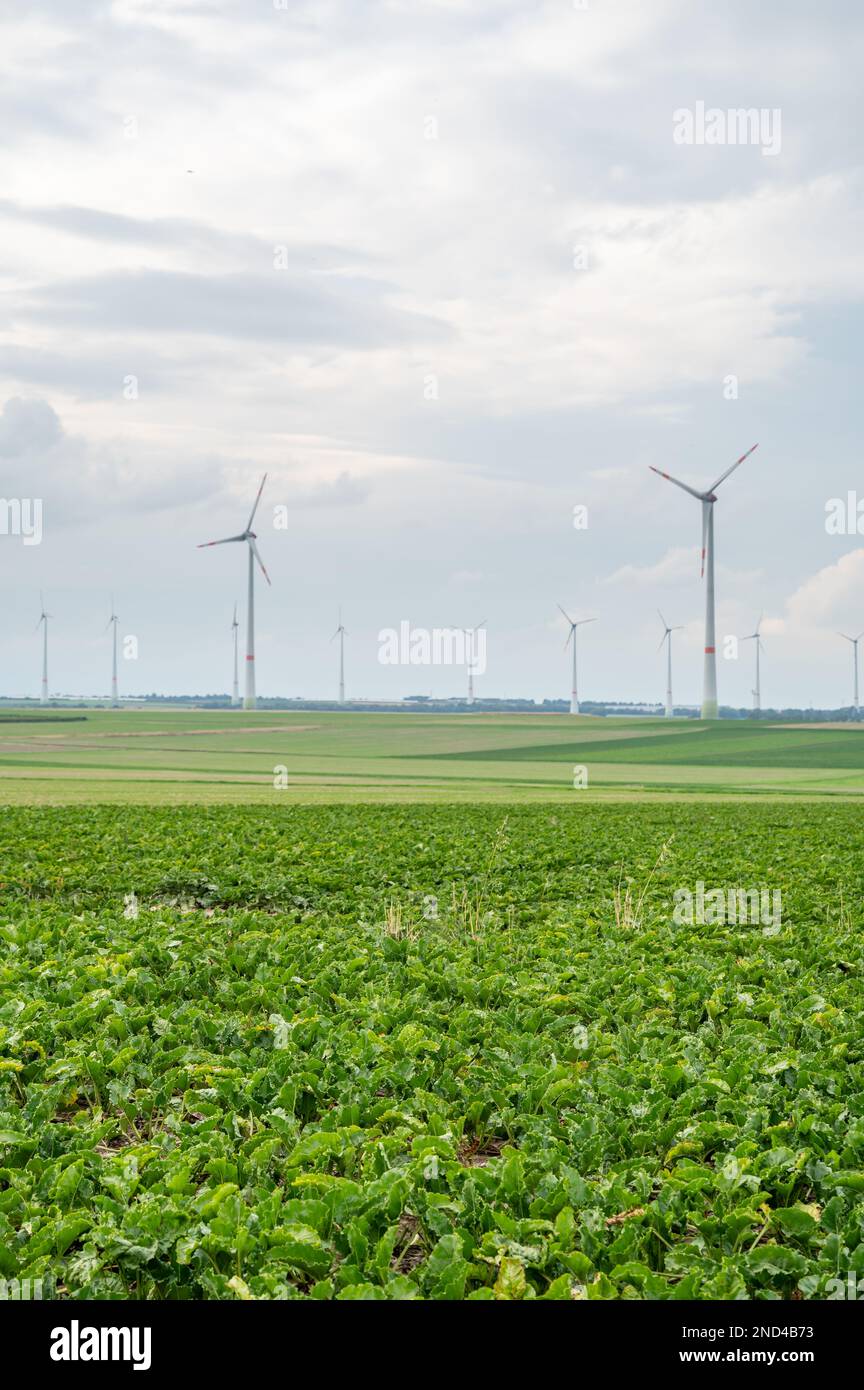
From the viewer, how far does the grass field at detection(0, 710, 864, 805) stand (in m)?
54.3

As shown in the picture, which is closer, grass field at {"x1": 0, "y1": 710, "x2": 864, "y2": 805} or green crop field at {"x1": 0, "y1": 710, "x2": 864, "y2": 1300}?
green crop field at {"x1": 0, "y1": 710, "x2": 864, "y2": 1300}

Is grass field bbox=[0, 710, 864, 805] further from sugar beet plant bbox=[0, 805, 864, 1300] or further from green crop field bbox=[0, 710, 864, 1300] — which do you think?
sugar beet plant bbox=[0, 805, 864, 1300]

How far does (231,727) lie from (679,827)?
114 meters

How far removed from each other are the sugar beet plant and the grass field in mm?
26974

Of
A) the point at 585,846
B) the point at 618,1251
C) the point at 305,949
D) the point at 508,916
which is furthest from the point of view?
the point at 585,846

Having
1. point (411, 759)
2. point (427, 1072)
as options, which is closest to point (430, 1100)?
point (427, 1072)

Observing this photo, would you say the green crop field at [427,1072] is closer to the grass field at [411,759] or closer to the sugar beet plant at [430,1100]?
the sugar beet plant at [430,1100]

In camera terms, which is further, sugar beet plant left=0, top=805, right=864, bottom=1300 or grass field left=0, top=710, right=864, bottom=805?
grass field left=0, top=710, right=864, bottom=805

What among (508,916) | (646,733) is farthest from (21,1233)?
(646,733)

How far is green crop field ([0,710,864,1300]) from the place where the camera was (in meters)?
6.39

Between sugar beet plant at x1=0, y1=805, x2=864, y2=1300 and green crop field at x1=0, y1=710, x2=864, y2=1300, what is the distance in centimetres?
3

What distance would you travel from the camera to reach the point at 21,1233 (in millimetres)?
6625

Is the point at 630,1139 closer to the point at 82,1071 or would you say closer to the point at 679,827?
the point at 82,1071

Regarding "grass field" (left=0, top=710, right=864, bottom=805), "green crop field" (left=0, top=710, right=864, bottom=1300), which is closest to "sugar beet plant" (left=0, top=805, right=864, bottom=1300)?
"green crop field" (left=0, top=710, right=864, bottom=1300)
